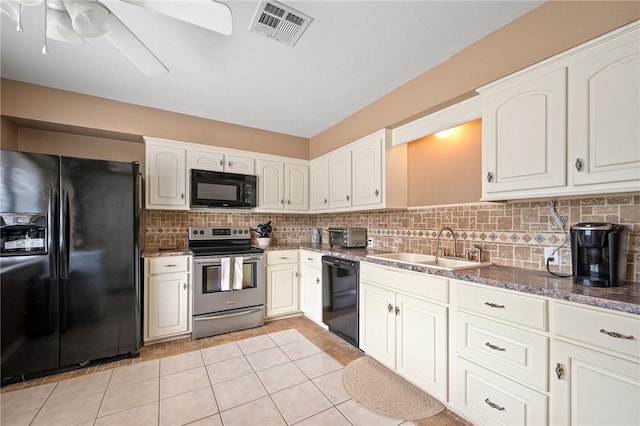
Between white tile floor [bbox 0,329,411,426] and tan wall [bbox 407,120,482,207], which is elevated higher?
tan wall [bbox 407,120,482,207]

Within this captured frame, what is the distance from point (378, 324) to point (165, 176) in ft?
8.92

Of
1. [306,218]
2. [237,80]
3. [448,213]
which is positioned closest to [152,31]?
[237,80]

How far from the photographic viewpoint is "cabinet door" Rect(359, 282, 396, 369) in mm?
2145

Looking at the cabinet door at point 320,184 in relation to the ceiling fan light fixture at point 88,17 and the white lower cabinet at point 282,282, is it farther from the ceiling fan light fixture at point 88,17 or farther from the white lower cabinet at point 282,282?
the ceiling fan light fixture at point 88,17

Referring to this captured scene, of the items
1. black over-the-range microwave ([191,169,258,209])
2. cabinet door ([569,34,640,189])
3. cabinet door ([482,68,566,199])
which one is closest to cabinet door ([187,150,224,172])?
black over-the-range microwave ([191,169,258,209])

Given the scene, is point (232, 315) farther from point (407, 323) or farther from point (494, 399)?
point (494, 399)

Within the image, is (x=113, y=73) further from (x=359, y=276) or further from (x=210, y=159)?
(x=359, y=276)

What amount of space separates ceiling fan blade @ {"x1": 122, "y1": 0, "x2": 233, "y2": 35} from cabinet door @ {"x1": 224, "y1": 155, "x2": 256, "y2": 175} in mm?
2132

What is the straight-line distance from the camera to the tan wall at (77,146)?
108 inches

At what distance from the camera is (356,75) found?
2344 mm

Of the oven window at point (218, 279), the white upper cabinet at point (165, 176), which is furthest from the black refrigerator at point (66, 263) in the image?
the oven window at point (218, 279)

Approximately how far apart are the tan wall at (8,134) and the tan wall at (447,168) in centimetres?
382

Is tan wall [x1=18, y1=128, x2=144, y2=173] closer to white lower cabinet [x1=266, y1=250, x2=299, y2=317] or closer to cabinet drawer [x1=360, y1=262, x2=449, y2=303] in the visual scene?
white lower cabinet [x1=266, y1=250, x2=299, y2=317]

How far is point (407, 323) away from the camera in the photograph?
6.59 ft
